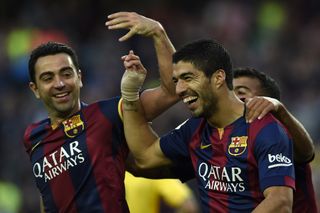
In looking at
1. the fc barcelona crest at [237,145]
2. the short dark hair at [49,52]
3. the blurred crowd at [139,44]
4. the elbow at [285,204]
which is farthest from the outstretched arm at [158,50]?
the blurred crowd at [139,44]

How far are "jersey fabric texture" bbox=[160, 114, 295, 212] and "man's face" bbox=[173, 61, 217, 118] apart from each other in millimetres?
198

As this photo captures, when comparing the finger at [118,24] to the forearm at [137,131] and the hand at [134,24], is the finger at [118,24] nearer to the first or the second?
the hand at [134,24]

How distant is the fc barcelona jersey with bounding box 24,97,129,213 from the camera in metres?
6.84

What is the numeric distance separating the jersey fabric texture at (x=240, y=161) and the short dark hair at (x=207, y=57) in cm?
35

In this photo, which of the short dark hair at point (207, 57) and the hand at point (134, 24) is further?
the hand at point (134, 24)

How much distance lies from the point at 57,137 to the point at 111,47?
363 inches

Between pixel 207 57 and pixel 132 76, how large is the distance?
1.95ft

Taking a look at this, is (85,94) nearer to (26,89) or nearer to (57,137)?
(26,89)

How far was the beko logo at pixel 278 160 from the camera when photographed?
6.15 m

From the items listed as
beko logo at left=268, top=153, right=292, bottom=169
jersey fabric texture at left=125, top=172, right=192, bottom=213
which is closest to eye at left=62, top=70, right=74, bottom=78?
beko logo at left=268, top=153, right=292, bottom=169

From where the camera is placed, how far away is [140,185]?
967 cm

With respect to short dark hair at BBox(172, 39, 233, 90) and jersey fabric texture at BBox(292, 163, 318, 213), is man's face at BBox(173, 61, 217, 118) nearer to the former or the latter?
short dark hair at BBox(172, 39, 233, 90)

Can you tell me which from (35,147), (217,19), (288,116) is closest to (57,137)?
(35,147)

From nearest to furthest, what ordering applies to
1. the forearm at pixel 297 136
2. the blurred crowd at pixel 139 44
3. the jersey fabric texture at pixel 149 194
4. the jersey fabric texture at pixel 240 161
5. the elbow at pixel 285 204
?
the elbow at pixel 285 204, the jersey fabric texture at pixel 240 161, the forearm at pixel 297 136, the jersey fabric texture at pixel 149 194, the blurred crowd at pixel 139 44
